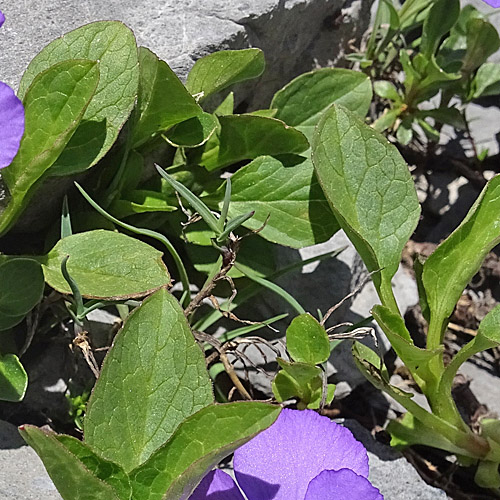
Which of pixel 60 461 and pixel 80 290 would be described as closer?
pixel 60 461

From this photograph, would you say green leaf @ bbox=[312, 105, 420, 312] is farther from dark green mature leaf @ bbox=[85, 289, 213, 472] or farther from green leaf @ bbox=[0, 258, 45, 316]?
green leaf @ bbox=[0, 258, 45, 316]

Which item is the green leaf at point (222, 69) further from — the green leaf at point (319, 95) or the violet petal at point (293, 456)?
the violet petal at point (293, 456)

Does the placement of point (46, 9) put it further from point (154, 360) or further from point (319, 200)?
point (154, 360)

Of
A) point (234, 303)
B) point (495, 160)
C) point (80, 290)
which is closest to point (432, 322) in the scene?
point (234, 303)

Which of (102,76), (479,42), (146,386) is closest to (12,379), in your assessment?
(146,386)

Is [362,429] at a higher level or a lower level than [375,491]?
lower

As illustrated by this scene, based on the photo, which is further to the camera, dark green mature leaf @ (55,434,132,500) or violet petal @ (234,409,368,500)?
violet petal @ (234,409,368,500)

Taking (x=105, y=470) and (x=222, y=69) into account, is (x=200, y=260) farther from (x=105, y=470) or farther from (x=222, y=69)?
(x=105, y=470)

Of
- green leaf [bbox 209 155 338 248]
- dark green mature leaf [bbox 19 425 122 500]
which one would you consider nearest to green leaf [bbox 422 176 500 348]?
green leaf [bbox 209 155 338 248]
